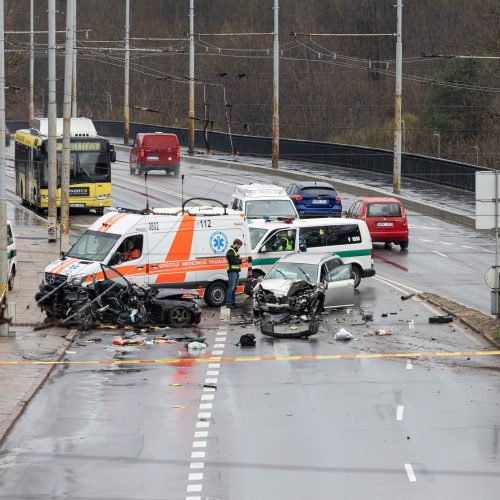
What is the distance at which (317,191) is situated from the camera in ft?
156

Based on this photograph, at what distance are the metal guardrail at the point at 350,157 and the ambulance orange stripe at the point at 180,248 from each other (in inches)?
1126

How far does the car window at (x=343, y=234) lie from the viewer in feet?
110

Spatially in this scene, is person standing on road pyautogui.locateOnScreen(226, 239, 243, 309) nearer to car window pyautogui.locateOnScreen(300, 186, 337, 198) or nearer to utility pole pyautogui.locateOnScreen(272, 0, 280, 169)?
car window pyautogui.locateOnScreen(300, 186, 337, 198)

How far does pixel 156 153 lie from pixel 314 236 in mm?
30758

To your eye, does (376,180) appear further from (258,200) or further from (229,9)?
(229,9)

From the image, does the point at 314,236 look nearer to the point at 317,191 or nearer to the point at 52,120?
the point at 52,120

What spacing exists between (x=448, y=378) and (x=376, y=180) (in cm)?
4077

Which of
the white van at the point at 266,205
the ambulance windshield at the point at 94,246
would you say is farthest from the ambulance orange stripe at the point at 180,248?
the white van at the point at 266,205

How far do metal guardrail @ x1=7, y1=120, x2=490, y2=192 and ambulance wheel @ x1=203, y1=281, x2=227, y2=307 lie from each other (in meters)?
28.1

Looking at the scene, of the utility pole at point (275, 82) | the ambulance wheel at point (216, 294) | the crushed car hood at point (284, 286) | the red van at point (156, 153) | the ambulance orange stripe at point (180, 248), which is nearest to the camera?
the crushed car hood at point (284, 286)

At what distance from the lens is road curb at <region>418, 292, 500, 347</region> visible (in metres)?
26.4

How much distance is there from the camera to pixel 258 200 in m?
41.0

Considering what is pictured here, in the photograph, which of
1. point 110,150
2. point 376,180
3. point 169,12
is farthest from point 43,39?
point 110,150

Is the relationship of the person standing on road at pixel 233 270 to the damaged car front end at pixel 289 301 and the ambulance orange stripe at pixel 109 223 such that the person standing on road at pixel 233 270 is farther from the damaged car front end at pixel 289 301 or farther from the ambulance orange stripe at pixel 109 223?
the ambulance orange stripe at pixel 109 223
